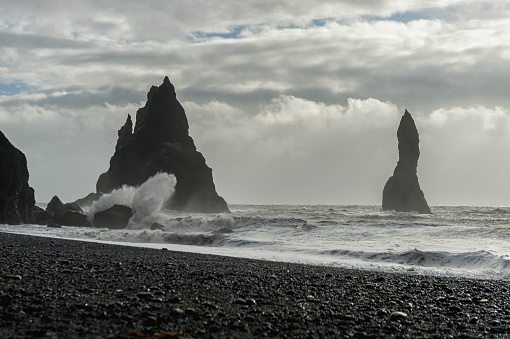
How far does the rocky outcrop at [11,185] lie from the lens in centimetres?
4512

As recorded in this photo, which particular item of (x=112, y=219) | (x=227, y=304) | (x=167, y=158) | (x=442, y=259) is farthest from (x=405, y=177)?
(x=227, y=304)

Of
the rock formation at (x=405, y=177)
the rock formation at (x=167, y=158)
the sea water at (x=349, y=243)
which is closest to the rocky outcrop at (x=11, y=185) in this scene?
the sea water at (x=349, y=243)

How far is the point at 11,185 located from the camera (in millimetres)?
46062

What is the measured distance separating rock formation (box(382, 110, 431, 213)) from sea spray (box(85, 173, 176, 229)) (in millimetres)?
44930

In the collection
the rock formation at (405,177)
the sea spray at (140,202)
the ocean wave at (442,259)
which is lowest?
the ocean wave at (442,259)

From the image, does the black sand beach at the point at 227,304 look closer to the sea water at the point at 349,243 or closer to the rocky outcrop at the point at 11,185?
the sea water at the point at 349,243

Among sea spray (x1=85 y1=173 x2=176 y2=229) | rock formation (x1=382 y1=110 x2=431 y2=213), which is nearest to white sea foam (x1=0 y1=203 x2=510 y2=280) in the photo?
sea spray (x1=85 y1=173 x2=176 y2=229)

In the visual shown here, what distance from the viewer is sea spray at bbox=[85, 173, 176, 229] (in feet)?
164

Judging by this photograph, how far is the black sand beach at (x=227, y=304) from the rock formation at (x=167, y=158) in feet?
215

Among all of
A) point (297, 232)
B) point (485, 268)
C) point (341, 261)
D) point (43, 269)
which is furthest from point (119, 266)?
point (297, 232)

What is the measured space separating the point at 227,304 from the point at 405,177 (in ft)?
295

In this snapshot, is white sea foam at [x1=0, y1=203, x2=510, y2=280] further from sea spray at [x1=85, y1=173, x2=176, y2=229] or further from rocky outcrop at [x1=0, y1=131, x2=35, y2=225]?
rocky outcrop at [x1=0, y1=131, x2=35, y2=225]

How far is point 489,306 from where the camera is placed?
10727 millimetres

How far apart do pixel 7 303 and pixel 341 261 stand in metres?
15.6
